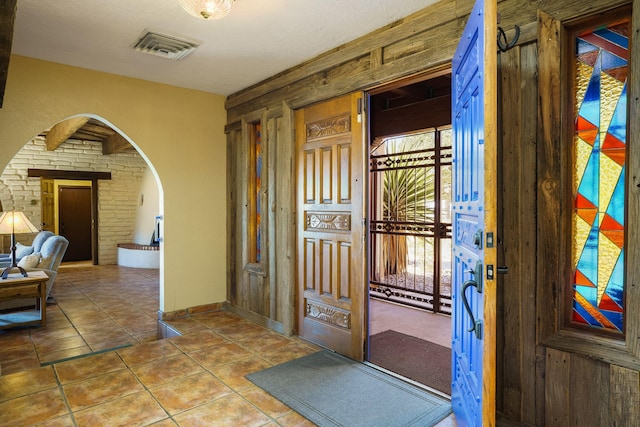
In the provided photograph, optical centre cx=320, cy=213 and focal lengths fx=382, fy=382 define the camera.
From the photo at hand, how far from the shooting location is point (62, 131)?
6.69 metres

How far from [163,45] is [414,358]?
340 centimetres

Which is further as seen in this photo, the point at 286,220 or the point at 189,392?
the point at 286,220

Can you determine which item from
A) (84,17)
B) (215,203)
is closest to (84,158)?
(215,203)

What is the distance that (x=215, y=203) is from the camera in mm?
4730

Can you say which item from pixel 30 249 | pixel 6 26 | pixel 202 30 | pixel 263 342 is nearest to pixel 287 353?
pixel 263 342

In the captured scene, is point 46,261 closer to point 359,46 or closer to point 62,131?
point 62,131

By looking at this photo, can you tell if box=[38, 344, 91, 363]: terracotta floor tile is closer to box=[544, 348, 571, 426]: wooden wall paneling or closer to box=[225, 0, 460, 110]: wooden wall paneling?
box=[225, 0, 460, 110]: wooden wall paneling

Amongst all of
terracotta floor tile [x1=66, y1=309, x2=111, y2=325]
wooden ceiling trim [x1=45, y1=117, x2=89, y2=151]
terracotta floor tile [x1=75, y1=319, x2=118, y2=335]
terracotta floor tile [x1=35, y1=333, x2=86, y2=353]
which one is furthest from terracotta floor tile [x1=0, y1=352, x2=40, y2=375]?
wooden ceiling trim [x1=45, y1=117, x2=89, y2=151]

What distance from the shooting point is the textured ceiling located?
2.60 metres

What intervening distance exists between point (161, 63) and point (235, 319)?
110 inches

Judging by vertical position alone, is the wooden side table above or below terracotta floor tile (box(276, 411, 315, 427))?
above

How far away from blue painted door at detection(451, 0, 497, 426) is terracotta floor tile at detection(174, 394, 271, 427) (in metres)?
1.21

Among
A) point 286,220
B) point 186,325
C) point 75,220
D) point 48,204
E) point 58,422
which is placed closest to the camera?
point 58,422

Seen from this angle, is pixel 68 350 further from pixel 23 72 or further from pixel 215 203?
pixel 23 72
